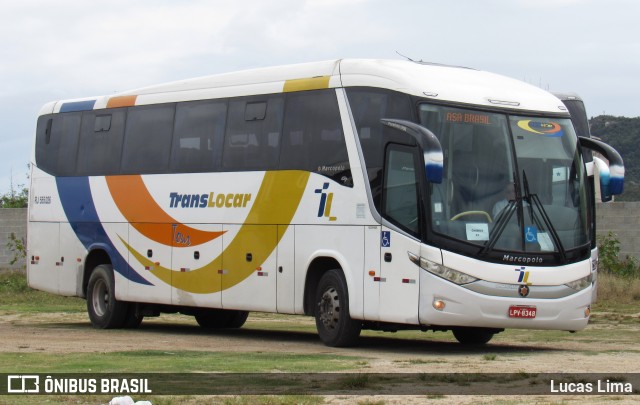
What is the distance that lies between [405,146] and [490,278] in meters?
2.03

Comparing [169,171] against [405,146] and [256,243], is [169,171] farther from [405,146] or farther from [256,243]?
[405,146]

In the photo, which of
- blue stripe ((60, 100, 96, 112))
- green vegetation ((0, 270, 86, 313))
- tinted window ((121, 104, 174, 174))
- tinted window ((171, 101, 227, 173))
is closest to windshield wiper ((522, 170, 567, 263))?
tinted window ((171, 101, 227, 173))

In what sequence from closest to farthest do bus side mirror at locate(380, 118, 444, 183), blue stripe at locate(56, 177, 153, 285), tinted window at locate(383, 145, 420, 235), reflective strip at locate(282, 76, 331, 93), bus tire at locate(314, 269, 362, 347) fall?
bus side mirror at locate(380, 118, 444, 183) → tinted window at locate(383, 145, 420, 235) → bus tire at locate(314, 269, 362, 347) → reflective strip at locate(282, 76, 331, 93) → blue stripe at locate(56, 177, 153, 285)

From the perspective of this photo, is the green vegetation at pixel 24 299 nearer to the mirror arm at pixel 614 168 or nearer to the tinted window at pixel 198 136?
the tinted window at pixel 198 136

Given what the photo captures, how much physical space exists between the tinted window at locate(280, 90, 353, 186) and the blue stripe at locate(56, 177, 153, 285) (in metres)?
5.21

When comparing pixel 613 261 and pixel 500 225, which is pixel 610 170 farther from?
pixel 613 261

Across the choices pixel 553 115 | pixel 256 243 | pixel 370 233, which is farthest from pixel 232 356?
pixel 553 115

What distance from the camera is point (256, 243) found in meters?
20.5

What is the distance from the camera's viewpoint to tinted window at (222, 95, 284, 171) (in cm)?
2011

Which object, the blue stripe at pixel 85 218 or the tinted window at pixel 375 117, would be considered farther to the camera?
the blue stripe at pixel 85 218

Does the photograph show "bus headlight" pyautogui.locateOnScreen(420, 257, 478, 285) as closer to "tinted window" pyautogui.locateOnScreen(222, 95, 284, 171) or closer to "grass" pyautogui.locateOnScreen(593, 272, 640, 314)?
"tinted window" pyautogui.locateOnScreen(222, 95, 284, 171)

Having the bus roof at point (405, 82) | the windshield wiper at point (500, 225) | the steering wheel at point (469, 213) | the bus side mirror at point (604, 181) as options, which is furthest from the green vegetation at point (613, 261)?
the steering wheel at point (469, 213)

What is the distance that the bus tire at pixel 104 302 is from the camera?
944 inches

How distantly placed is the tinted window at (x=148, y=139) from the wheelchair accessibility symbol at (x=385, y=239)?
580 centimetres
